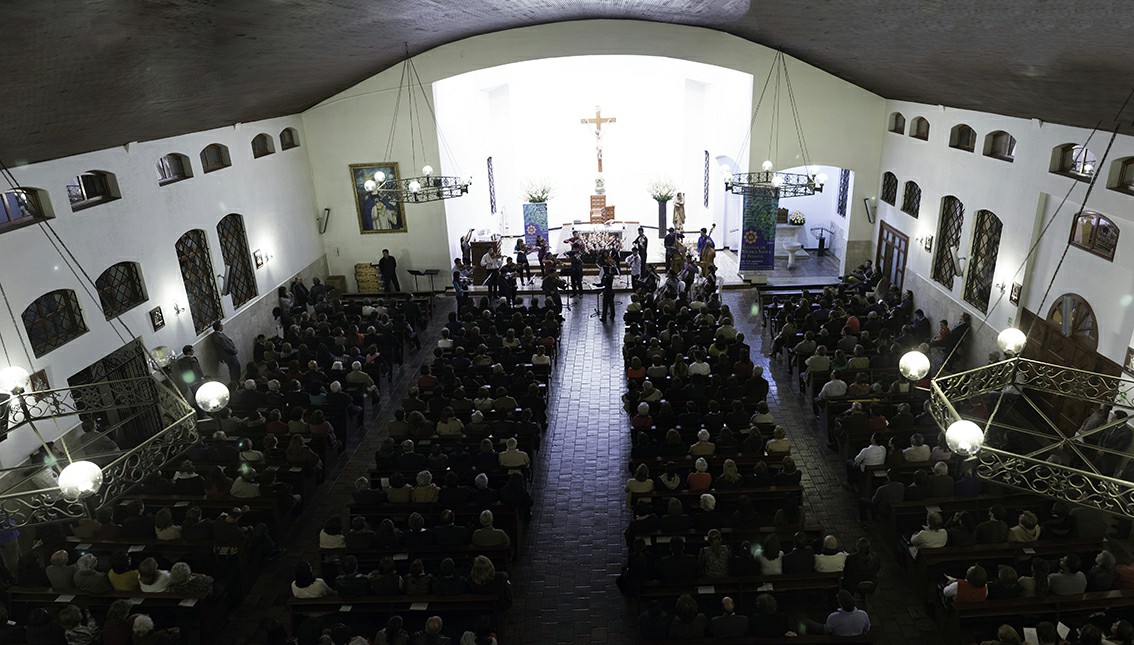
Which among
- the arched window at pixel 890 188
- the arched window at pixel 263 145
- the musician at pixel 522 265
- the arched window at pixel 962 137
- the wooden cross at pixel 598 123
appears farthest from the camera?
the wooden cross at pixel 598 123

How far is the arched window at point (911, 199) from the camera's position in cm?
1732

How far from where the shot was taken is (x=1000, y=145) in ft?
45.5

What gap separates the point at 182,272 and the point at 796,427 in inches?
484

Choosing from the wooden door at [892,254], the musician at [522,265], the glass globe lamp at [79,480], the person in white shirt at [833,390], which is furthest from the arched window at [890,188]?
the glass globe lamp at [79,480]

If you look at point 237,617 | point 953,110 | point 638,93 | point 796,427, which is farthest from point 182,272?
point 638,93

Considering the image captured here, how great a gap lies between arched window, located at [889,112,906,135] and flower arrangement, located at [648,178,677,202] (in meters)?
9.42

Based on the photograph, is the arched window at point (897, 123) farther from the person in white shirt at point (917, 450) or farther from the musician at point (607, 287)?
the person in white shirt at point (917, 450)

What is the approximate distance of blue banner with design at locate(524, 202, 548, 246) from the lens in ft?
86.3

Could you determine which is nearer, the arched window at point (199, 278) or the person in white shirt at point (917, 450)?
the person in white shirt at point (917, 450)

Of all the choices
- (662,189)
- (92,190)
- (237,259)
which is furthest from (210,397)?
(662,189)

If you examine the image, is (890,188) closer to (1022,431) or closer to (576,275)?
(576,275)

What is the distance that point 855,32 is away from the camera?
1076 cm

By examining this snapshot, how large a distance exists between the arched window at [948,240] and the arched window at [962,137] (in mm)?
1097

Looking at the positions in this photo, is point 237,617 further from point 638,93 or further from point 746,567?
point 638,93
